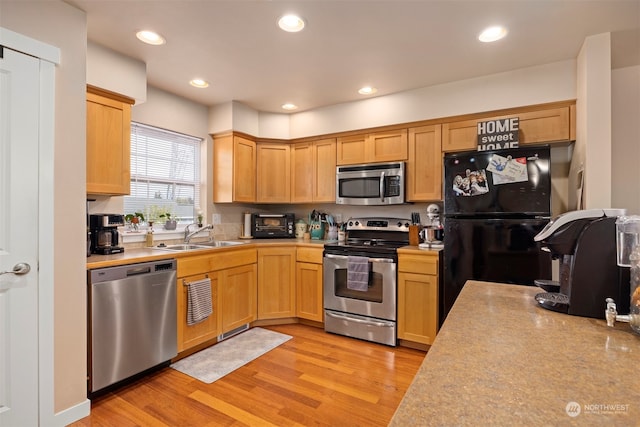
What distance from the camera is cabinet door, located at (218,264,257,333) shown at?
2975 mm

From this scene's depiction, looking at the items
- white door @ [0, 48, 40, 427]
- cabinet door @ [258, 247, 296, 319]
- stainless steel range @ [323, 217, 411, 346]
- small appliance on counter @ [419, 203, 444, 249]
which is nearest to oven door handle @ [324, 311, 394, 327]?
stainless steel range @ [323, 217, 411, 346]

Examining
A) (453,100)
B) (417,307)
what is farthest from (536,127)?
(417,307)

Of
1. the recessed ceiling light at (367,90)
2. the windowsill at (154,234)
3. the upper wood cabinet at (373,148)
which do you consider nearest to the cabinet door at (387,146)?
the upper wood cabinet at (373,148)

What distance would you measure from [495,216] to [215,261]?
2428 mm

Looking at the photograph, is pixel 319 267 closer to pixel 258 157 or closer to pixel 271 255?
pixel 271 255

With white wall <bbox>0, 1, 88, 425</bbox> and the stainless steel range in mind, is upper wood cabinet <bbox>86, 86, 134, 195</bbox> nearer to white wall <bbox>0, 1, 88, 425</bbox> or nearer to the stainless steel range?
white wall <bbox>0, 1, 88, 425</bbox>

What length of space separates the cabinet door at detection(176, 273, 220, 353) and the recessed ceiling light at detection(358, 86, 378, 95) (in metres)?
2.26

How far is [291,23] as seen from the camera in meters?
2.04

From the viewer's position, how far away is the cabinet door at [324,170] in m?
3.64

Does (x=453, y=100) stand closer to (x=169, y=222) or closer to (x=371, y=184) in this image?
(x=371, y=184)

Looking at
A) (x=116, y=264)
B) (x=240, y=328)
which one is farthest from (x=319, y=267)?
(x=116, y=264)

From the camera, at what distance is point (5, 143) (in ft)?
5.31

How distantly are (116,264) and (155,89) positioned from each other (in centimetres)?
185

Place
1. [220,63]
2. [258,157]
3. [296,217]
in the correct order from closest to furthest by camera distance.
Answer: [220,63], [258,157], [296,217]
